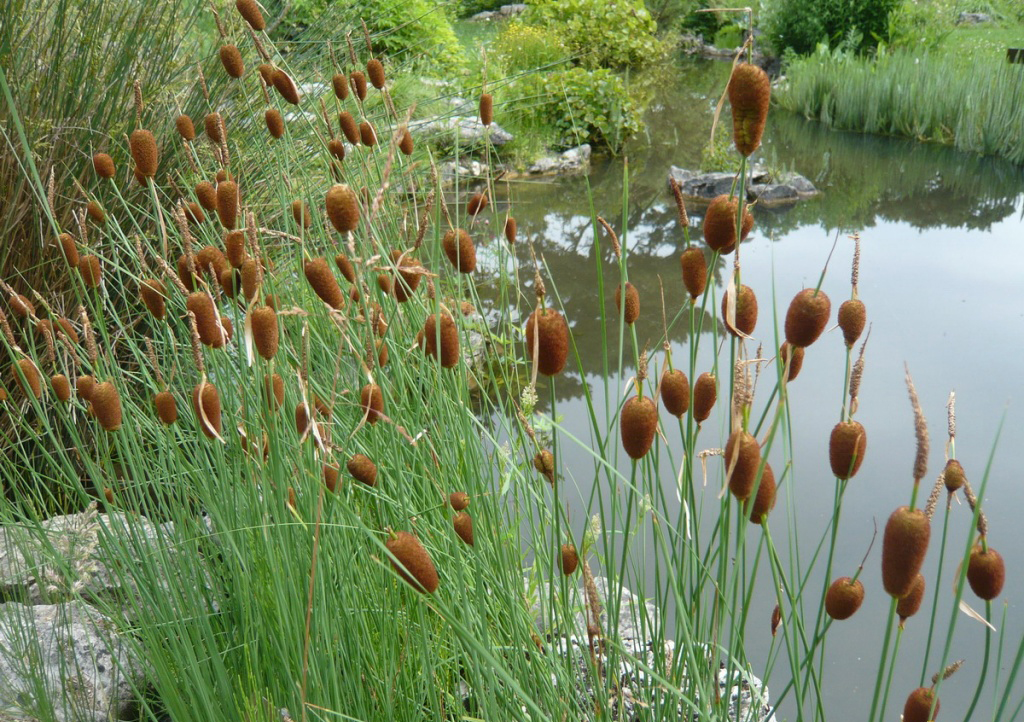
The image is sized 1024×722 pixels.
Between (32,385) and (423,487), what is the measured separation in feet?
1.72

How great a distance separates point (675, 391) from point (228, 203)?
488 millimetres

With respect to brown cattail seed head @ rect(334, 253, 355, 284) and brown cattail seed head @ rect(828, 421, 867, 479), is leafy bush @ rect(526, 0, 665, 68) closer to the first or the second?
brown cattail seed head @ rect(334, 253, 355, 284)

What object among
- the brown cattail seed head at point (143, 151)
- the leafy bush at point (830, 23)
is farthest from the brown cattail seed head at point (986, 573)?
the leafy bush at point (830, 23)

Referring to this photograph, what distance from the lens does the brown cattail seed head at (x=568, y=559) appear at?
879 millimetres

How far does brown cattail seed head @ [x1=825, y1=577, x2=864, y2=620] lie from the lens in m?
0.69

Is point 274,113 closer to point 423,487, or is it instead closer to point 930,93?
point 423,487

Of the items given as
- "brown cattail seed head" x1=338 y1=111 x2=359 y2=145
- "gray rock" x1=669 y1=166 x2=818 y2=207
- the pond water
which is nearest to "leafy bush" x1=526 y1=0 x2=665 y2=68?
the pond water

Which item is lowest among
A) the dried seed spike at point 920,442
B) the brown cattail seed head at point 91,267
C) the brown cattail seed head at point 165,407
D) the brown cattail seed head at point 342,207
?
the brown cattail seed head at point 165,407

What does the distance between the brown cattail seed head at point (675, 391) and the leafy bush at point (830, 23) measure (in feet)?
32.6

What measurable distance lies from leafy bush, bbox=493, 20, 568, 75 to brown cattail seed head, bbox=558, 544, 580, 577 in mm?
8160

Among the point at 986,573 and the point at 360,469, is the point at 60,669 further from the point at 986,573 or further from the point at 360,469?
the point at 986,573

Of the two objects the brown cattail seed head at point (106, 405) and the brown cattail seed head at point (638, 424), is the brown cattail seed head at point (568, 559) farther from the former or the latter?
the brown cattail seed head at point (106, 405)

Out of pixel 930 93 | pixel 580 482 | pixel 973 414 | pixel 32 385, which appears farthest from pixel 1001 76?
pixel 32 385

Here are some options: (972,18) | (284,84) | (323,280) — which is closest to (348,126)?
(284,84)
